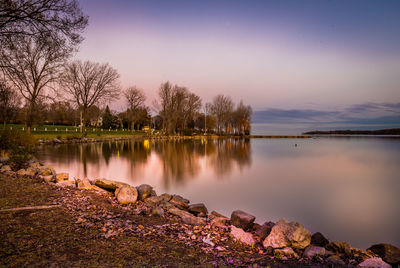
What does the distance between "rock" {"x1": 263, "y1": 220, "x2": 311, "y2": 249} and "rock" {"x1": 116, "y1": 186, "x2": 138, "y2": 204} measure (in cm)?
403

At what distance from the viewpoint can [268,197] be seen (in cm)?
936

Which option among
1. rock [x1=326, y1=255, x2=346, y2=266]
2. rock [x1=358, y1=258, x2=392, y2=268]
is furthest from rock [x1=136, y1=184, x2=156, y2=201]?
rock [x1=358, y1=258, x2=392, y2=268]

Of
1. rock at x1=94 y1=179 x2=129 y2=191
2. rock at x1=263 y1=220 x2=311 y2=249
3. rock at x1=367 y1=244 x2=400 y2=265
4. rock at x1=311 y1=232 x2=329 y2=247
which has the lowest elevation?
rock at x1=311 y1=232 x2=329 y2=247

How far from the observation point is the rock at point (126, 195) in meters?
7.14

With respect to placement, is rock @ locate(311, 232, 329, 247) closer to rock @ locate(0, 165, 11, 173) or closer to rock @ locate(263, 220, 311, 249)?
rock @ locate(263, 220, 311, 249)

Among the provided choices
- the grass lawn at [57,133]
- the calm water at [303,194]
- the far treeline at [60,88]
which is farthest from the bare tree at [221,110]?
the calm water at [303,194]

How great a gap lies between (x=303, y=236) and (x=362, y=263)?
96 centimetres

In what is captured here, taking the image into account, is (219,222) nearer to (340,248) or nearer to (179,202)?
(179,202)

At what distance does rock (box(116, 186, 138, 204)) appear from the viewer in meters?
7.14

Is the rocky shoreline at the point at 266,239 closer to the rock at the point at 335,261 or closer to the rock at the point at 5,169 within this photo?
the rock at the point at 335,261

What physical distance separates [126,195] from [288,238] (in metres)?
4.57

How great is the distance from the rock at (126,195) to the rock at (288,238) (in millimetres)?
4025

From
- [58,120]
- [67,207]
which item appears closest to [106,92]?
[67,207]

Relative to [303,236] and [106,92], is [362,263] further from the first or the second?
[106,92]
